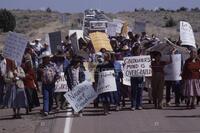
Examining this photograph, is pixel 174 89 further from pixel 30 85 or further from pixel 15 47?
pixel 15 47

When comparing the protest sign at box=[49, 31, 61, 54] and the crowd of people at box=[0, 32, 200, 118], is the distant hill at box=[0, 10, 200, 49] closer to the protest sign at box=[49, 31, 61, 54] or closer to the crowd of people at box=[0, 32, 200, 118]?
the protest sign at box=[49, 31, 61, 54]

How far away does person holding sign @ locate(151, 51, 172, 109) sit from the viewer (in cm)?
2069

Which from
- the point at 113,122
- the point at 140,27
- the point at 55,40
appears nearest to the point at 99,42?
the point at 55,40

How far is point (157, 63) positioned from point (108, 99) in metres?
2.16

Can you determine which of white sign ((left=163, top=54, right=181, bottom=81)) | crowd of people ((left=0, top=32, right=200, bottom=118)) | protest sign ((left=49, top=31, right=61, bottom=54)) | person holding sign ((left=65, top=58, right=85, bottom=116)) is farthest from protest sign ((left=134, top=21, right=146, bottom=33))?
person holding sign ((left=65, top=58, right=85, bottom=116))

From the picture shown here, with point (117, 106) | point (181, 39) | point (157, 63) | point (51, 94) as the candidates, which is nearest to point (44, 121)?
point (51, 94)

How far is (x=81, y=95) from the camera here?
1936 centimetres

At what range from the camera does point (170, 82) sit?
861 inches

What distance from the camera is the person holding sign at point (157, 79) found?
20.7 meters

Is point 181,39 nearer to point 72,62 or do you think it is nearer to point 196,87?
point 196,87

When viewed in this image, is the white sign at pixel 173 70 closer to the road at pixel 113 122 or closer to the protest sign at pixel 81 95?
the road at pixel 113 122

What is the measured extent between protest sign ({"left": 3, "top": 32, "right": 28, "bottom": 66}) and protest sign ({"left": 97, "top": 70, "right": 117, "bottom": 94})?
2.30 metres

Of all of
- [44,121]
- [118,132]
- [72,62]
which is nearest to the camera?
[118,132]

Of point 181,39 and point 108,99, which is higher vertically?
point 181,39
